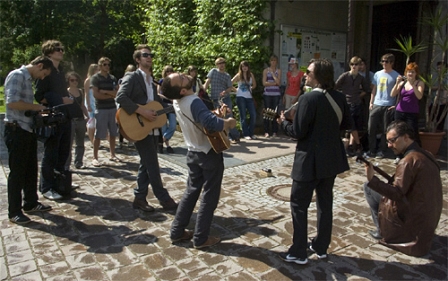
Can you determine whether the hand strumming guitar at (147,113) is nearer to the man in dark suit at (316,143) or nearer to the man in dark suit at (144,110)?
the man in dark suit at (144,110)

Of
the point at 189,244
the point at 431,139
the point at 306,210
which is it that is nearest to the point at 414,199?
the point at 306,210

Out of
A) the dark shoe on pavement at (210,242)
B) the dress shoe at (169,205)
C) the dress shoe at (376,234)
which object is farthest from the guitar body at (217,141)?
the dress shoe at (376,234)

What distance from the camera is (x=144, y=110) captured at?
448cm

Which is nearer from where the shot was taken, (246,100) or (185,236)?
(185,236)

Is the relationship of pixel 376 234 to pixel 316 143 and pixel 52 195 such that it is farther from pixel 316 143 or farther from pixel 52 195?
pixel 52 195

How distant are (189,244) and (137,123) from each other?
4.86 ft

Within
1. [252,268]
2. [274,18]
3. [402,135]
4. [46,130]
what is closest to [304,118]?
[402,135]

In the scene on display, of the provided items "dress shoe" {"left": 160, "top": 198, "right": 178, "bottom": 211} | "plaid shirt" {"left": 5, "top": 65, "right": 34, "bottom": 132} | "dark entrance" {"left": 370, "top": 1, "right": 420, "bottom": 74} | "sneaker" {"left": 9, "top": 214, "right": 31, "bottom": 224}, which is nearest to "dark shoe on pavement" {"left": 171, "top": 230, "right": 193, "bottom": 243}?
"dress shoe" {"left": 160, "top": 198, "right": 178, "bottom": 211}

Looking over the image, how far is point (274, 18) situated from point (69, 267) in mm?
7645

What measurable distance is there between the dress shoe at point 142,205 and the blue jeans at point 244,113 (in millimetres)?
4567

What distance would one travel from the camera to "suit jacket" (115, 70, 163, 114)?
4.42 metres

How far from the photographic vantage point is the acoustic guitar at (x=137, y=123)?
4410 millimetres

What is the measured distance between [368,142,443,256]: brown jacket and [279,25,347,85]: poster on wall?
259 inches

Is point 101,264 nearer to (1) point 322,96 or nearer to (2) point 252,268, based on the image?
(2) point 252,268
